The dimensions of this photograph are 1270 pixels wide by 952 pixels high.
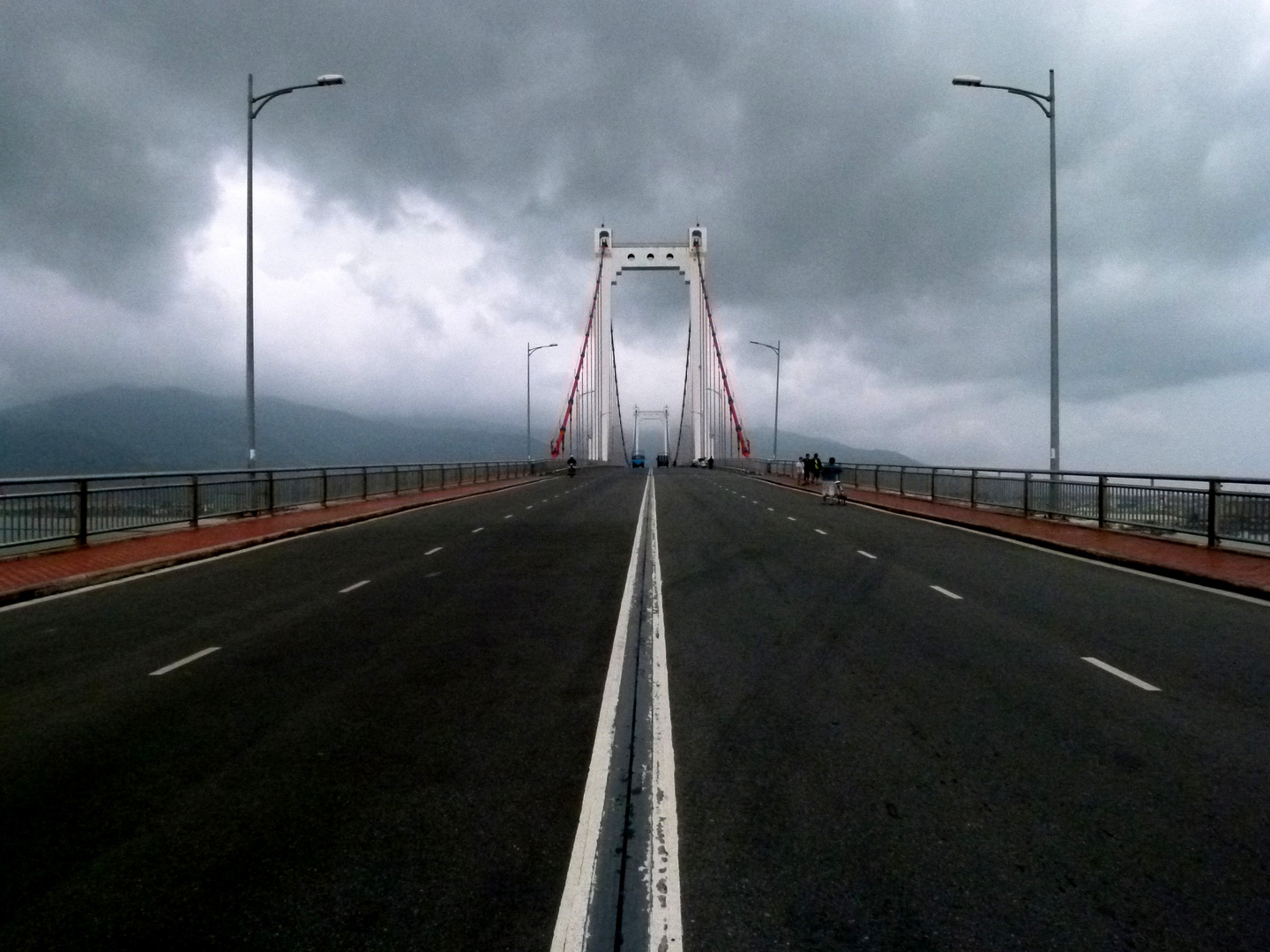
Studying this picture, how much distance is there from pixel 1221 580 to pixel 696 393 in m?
93.0

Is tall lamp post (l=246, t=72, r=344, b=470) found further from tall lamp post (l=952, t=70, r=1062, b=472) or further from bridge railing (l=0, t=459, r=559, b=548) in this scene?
tall lamp post (l=952, t=70, r=1062, b=472)

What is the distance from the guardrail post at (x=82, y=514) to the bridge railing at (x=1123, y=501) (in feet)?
61.4

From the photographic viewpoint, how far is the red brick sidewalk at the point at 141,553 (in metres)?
12.1

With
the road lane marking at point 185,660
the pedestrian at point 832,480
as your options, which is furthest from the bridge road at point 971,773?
the pedestrian at point 832,480

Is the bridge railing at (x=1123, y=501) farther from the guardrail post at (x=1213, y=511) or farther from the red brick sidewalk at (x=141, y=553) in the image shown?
the red brick sidewalk at (x=141, y=553)

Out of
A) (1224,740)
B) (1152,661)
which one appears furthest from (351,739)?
(1152,661)

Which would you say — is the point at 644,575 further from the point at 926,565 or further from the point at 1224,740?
the point at 1224,740

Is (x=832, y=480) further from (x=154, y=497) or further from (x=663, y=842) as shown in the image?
(x=663, y=842)

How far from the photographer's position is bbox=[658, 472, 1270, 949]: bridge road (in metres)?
3.49

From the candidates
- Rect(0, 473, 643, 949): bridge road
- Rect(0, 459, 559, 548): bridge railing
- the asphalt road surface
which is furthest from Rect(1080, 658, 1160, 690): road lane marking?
Rect(0, 459, 559, 548): bridge railing

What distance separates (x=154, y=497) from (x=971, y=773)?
57.8ft

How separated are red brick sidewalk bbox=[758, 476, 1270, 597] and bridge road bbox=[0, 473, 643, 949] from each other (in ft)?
27.2

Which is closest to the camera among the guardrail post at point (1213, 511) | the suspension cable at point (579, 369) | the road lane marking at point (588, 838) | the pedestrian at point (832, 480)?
Answer: the road lane marking at point (588, 838)

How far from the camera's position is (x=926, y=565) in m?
14.6
